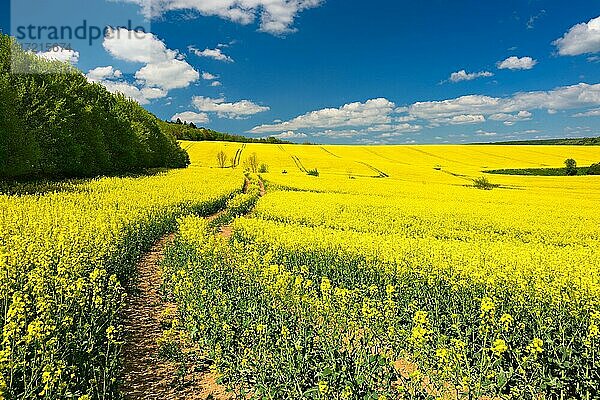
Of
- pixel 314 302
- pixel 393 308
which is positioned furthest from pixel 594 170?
pixel 314 302

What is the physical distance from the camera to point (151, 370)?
6543mm

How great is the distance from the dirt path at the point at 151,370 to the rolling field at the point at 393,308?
0.40 metres

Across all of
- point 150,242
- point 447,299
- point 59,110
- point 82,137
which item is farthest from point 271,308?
point 82,137

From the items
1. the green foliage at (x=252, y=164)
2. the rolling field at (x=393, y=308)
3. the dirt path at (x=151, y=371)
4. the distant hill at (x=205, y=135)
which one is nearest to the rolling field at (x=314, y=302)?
the rolling field at (x=393, y=308)

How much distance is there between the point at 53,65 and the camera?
30203mm

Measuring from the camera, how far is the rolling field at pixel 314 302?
5211 mm

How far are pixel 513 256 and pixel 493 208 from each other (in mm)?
13457

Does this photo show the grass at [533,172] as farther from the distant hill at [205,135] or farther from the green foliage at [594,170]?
the distant hill at [205,135]

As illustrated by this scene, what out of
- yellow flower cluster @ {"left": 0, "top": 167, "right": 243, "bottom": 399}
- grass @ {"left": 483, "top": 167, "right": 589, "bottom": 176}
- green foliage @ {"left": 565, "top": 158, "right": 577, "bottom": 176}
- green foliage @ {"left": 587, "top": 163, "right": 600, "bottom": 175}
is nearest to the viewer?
yellow flower cluster @ {"left": 0, "top": 167, "right": 243, "bottom": 399}

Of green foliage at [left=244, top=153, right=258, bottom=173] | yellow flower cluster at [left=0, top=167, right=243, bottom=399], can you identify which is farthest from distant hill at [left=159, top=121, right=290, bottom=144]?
yellow flower cluster at [left=0, top=167, right=243, bottom=399]

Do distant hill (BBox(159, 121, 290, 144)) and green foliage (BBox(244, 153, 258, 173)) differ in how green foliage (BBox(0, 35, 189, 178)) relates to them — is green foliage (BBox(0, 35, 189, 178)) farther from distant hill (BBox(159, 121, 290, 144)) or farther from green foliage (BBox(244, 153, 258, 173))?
distant hill (BBox(159, 121, 290, 144))

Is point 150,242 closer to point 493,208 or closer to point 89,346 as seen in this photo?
point 89,346

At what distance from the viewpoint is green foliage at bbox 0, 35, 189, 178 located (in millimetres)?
20812

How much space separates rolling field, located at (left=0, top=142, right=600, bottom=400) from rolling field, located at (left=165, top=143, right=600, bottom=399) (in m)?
0.05
